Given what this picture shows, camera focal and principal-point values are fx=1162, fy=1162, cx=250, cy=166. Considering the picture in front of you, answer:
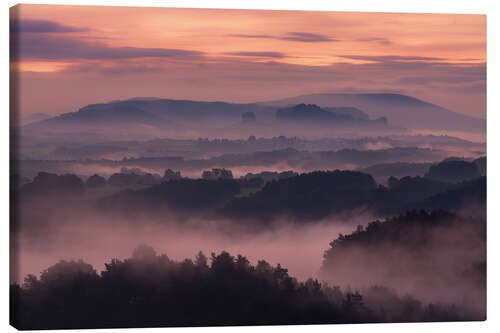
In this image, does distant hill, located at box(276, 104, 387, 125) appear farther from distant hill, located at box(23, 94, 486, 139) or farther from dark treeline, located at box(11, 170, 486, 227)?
dark treeline, located at box(11, 170, 486, 227)

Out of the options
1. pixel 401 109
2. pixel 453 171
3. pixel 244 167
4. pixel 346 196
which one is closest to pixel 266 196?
pixel 244 167

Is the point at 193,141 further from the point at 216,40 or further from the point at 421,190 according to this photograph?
the point at 421,190

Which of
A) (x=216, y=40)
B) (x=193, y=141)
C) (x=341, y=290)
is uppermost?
(x=216, y=40)

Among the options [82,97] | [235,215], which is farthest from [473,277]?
[82,97]

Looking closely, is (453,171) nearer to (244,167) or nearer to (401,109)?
(401,109)

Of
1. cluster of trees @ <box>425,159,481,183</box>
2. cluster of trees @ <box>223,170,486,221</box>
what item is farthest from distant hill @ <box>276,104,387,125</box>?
cluster of trees @ <box>425,159,481,183</box>

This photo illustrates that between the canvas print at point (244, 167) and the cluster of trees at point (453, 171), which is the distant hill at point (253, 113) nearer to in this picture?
the canvas print at point (244, 167)
